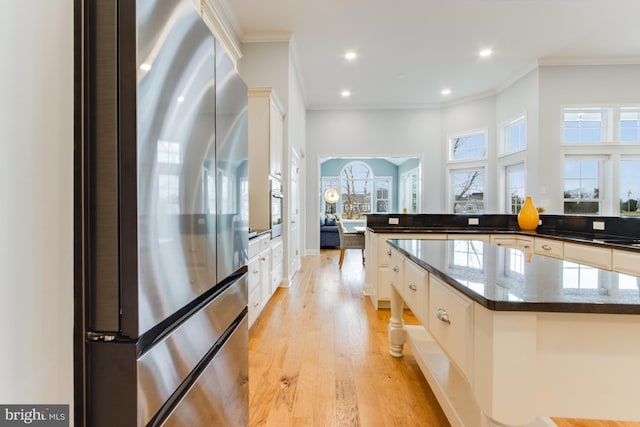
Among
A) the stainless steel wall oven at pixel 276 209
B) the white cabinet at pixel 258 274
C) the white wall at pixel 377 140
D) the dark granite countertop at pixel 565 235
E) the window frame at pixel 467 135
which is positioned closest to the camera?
the dark granite countertop at pixel 565 235

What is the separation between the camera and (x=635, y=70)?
473 centimetres

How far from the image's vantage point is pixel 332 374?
185 cm

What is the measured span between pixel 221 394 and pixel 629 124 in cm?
688

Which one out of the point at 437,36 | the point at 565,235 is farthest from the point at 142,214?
the point at 437,36

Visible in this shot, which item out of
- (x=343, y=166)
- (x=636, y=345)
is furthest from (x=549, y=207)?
(x=343, y=166)

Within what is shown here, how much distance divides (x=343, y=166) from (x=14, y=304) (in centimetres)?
1069

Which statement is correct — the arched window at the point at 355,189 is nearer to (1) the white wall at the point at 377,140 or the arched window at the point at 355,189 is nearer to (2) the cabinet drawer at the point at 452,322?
(1) the white wall at the point at 377,140

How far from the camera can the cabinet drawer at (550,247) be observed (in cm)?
272

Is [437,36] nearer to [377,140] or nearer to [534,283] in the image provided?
[377,140]

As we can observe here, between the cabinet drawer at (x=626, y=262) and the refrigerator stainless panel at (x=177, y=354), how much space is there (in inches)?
107

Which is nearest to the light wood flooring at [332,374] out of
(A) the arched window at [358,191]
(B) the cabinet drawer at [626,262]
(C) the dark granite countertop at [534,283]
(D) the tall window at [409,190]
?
(C) the dark granite countertop at [534,283]

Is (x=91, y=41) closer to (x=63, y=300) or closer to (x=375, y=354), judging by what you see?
(x=63, y=300)

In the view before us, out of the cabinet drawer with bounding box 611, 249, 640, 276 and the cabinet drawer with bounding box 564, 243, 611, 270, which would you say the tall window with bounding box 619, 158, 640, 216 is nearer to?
the cabinet drawer with bounding box 564, 243, 611, 270

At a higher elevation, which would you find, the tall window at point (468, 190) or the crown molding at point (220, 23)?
the crown molding at point (220, 23)
